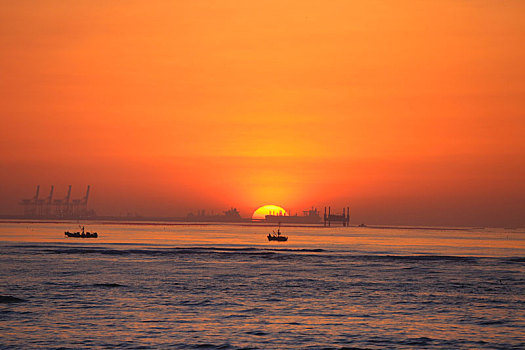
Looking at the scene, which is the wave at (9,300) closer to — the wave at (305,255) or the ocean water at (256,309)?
the ocean water at (256,309)

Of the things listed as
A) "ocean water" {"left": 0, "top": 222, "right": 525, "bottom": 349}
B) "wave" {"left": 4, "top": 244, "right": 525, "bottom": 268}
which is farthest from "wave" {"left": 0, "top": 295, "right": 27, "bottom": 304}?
"wave" {"left": 4, "top": 244, "right": 525, "bottom": 268}

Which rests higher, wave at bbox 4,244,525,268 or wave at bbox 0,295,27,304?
wave at bbox 4,244,525,268

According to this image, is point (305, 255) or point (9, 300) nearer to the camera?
point (9, 300)

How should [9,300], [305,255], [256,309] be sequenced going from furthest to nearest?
[305,255]
[9,300]
[256,309]

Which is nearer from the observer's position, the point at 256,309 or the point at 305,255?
the point at 256,309

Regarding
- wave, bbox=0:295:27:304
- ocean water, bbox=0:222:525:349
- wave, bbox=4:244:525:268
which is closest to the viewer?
ocean water, bbox=0:222:525:349

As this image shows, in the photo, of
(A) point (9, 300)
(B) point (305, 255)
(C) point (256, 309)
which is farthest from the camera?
(B) point (305, 255)

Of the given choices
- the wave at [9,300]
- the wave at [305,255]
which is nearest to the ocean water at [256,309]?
the wave at [9,300]

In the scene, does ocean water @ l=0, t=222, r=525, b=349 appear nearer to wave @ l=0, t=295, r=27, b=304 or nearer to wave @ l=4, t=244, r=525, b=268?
wave @ l=0, t=295, r=27, b=304

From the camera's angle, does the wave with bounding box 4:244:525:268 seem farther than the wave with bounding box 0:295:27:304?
Yes

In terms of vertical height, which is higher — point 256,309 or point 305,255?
point 305,255

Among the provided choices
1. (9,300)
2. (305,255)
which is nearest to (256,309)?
(9,300)

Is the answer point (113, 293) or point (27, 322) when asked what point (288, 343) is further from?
point (113, 293)

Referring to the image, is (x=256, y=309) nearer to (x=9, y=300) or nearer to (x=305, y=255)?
(x=9, y=300)
